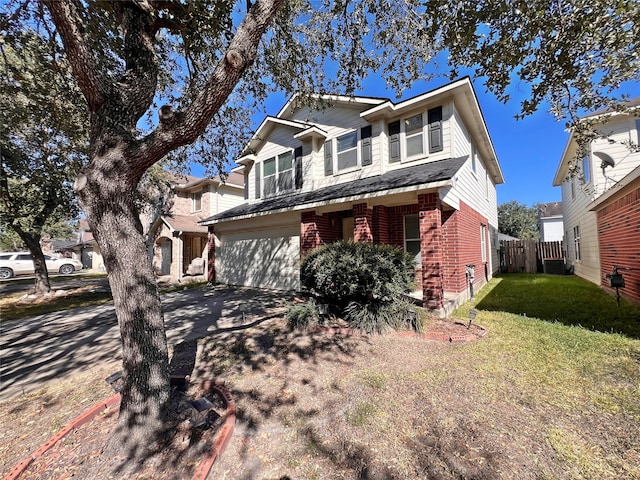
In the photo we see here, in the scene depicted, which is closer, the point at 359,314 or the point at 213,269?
the point at 359,314

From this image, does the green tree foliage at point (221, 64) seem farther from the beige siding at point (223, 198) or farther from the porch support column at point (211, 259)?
the beige siding at point (223, 198)

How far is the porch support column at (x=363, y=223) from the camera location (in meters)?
7.61

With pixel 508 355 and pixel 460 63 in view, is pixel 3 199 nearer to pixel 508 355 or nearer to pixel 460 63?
pixel 460 63

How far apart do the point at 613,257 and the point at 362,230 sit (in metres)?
7.63

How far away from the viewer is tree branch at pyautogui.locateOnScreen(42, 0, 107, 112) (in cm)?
250

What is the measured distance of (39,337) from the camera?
573cm

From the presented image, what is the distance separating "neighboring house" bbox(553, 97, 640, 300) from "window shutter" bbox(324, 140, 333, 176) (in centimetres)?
671

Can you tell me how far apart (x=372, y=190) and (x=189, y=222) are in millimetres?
12719

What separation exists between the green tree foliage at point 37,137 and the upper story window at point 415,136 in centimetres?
808

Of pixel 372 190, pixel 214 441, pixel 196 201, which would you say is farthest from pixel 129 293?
pixel 196 201

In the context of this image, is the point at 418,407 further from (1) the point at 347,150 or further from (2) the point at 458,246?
(1) the point at 347,150

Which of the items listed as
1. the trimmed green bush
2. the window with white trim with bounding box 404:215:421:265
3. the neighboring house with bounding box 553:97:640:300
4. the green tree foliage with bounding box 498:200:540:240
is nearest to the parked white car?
the trimmed green bush

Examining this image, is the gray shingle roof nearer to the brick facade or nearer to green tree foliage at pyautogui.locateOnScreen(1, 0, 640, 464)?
the brick facade

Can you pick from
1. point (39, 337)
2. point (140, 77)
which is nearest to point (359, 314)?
point (140, 77)
